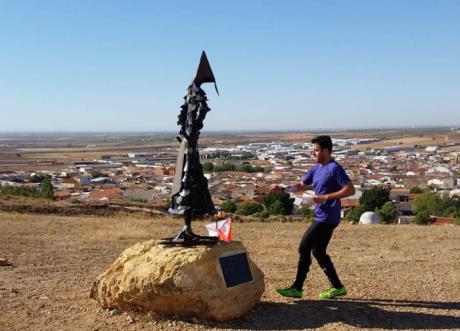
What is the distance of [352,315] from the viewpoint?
20.4 feet

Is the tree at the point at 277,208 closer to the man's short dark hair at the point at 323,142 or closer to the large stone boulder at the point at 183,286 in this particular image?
the man's short dark hair at the point at 323,142

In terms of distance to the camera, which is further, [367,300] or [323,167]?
[367,300]

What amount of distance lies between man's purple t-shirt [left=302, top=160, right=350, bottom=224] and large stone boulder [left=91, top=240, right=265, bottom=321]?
106cm

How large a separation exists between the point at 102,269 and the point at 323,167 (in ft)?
15.2

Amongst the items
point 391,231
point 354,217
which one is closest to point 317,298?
point 391,231

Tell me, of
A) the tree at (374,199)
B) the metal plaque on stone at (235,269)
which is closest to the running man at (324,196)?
the metal plaque on stone at (235,269)

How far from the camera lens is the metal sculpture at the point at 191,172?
6418 millimetres

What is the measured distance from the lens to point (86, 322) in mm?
5941

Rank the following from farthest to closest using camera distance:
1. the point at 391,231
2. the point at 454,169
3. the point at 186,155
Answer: the point at 454,169 → the point at 391,231 → the point at 186,155

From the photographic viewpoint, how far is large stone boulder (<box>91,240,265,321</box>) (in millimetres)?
5734

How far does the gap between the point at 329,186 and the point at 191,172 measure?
1.60 m

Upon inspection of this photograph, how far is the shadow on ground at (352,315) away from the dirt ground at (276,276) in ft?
0.04

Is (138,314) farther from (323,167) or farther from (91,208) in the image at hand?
(91,208)

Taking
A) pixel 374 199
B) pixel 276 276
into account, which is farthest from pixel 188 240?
pixel 374 199
